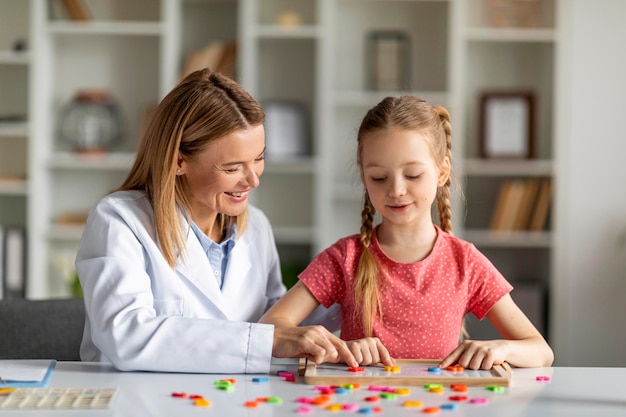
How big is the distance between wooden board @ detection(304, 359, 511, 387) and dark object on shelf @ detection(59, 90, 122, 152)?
3176mm

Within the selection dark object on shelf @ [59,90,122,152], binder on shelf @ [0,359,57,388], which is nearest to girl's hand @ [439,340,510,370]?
binder on shelf @ [0,359,57,388]

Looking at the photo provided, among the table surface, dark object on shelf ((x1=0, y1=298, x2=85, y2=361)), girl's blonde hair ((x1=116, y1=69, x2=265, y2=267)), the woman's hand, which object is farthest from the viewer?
dark object on shelf ((x1=0, y1=298, x2=85, y2=361))

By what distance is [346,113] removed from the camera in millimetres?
4602

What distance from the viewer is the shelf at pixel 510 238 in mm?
4320

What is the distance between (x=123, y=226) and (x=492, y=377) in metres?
0.72

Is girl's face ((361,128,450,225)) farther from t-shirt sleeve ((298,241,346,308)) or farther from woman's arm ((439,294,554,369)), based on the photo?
woman's arm ((439,294,554,369))

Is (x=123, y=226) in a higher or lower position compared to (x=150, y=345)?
higher

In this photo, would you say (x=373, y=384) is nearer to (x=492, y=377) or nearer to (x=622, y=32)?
(x=492, y=377)

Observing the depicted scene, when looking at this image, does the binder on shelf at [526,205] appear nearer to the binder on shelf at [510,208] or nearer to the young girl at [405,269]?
the binder on shelf at [510,208]

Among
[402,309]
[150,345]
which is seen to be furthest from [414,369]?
[150,345]

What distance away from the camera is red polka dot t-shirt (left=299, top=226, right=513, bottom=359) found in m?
1.75

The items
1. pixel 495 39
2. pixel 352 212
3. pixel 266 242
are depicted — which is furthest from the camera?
pixel 352 212

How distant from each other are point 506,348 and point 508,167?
2863 mm

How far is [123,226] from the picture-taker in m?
1.72
